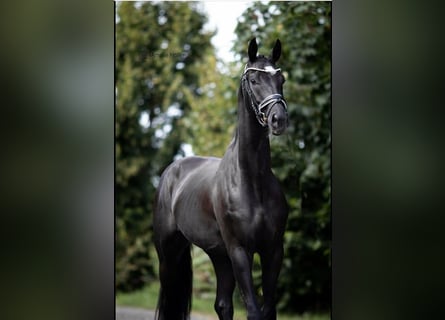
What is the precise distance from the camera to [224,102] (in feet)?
16.0

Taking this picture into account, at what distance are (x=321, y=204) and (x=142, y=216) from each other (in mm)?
1439

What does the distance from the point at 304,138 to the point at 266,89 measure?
3.74ft

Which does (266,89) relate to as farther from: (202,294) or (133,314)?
(133,314)

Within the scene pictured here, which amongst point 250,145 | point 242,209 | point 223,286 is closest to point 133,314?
point 223,286

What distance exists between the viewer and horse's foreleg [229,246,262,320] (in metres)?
4.00

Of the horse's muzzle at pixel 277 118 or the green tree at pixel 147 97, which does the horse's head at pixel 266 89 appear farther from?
the green tree at pixel 147 97

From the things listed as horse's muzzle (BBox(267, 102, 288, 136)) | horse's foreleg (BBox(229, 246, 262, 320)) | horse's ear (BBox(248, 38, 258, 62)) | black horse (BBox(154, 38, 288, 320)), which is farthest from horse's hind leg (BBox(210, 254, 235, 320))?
horse's ear (BBox(248, 38, 258, 62))

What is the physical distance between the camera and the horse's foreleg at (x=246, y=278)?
3996 millimetres

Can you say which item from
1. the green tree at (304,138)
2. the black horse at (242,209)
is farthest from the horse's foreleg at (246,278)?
the green tree at (304,138)

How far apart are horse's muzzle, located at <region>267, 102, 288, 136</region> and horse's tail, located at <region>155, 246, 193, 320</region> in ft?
3.58
